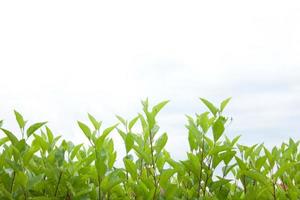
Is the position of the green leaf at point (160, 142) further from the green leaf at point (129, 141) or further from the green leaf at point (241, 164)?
the green leaf at point (241, 164)

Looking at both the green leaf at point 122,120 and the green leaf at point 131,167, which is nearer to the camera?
the green leaf at point 131,167

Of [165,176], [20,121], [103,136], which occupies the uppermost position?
[20,121]

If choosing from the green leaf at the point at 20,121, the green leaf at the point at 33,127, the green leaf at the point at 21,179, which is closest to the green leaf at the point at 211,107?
the green leaf at the point at 33,127

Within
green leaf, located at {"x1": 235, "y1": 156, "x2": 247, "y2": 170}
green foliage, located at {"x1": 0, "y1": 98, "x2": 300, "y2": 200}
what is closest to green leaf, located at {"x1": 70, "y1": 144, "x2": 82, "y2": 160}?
green foliage, located at {"x1": 0, "y1": 98, "x2": 300, "y2": 200}

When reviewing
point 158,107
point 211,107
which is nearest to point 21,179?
point 158,107

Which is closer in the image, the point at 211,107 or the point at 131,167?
the point at 131,167

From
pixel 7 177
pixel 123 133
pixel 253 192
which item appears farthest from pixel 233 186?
pixel 7 177

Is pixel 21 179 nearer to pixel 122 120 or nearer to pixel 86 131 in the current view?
pixel 86 131

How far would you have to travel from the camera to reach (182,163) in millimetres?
3299

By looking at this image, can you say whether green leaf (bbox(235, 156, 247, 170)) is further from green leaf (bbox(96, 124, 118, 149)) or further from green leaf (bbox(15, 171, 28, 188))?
green leaf (bbox(15, 171, 28, 188))

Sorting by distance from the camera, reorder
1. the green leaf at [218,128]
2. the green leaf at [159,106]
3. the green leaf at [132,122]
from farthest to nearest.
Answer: the green leaf at [132,122] → the green leaf at [159,106] → the green leaf at [218,128]

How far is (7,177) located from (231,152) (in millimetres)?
1417

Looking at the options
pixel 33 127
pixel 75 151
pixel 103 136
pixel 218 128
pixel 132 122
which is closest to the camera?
pixel 103 136

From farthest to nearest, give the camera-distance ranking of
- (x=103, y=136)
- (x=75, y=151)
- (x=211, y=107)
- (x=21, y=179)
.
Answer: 1. (x=211, y=107)
2. (x=75, y=151)
3. (x=103, y=136)
4. (x=21, y=179)
